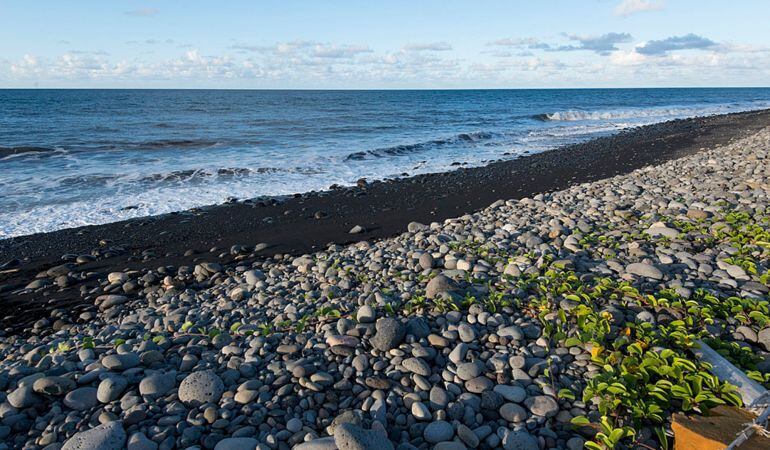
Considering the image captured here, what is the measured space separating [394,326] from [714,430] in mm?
2407

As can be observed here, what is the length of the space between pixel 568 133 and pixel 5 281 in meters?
29.4

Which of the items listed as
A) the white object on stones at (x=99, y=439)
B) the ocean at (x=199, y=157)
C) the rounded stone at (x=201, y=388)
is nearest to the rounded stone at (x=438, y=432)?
the rounded stone at (x=201, y=388)

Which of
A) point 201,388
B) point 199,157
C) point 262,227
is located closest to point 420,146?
point 199,157

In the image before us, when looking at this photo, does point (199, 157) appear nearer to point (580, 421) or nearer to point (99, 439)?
point (99, 439)

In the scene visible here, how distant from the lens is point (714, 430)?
285cm

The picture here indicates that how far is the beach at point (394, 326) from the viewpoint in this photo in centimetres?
330

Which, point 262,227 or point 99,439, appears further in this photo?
point 262,227

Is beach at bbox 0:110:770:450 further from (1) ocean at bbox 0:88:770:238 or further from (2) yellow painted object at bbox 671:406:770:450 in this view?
(1) ocean at bbox 0:88:770:238

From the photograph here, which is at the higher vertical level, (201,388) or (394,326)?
(394,326)

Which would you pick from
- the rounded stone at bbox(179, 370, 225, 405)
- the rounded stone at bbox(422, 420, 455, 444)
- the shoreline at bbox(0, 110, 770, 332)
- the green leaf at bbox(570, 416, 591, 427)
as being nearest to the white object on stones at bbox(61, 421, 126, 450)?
the rounded stone at bbox(179, 370, 225, 405)

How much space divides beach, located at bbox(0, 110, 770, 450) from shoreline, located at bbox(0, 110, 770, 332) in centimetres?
8

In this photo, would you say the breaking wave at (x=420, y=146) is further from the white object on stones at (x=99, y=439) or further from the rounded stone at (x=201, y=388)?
the white object on stones at (x=99, y=439)

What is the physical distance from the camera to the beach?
3.30 meters

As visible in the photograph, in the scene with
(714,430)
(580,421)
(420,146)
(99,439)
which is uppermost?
(714,430)
